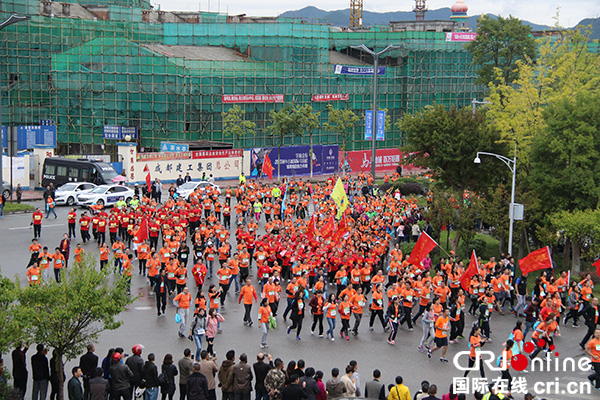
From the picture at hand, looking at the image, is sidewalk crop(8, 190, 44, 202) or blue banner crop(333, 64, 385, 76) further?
blue banner crop(333, 64, 385, 76)

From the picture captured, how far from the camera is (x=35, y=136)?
46688 mm

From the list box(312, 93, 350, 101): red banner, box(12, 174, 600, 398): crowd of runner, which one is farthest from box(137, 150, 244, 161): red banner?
box(12, 174, 600, 398): crowd of runner

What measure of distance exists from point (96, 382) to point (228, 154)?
36.7m

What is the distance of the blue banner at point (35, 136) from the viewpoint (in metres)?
46.2

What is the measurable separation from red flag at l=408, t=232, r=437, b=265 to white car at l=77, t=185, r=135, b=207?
18.1 m

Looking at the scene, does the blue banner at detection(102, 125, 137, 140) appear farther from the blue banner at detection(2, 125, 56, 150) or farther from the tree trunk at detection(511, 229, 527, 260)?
the tree trunk at detection(511, 229, 527, 260)

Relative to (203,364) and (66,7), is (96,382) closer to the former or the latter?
(203,364)

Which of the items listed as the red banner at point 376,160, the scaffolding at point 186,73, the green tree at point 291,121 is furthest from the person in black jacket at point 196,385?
the scaffolding at point 186,73

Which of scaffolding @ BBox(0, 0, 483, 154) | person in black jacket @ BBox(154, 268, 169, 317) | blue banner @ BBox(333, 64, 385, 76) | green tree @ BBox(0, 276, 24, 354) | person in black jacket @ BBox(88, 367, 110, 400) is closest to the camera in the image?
green tree @ BBox(0, 276, 24, 354)

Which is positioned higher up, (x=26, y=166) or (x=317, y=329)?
(x=26, y=166)

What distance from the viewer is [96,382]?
12953 mm

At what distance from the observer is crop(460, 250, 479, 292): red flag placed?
2147cm

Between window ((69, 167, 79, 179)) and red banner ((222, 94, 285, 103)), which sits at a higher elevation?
red banner ((222, 94, 285, 103))

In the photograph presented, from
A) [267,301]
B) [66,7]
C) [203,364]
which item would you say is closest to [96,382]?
[203,364]
